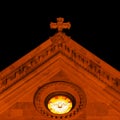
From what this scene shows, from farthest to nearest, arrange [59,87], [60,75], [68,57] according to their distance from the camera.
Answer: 1. [68,57]
2. [60,75]
3. [59,87]

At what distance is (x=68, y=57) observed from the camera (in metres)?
26.5

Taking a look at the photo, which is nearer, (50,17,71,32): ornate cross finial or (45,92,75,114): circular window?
(45,92,75,114): circular window

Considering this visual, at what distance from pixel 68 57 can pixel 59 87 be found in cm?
129

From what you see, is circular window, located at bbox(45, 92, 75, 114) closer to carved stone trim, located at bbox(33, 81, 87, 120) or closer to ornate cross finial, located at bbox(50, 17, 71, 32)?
carved stone trim, located at bbox(33, 81, 87, 120)

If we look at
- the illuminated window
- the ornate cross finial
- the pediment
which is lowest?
the illuminated window

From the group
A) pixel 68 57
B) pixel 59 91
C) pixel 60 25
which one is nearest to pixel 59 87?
pixel 59 91

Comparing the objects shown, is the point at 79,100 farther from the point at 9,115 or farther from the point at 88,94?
the point at 9,115

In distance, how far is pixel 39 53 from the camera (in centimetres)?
2650

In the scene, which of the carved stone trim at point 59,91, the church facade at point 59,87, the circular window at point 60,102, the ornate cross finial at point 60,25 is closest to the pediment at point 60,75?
the church facade at point 59,87

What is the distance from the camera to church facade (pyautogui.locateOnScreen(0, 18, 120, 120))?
25.1m

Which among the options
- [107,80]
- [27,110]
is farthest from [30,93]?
[107,80]

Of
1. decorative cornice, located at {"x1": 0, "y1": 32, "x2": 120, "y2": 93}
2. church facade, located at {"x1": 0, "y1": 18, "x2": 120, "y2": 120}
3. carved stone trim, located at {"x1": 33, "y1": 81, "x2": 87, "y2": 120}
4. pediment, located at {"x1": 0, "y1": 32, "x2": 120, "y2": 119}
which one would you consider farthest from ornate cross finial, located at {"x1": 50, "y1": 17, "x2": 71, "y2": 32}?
carved stone trim, located at {"x1": 33, "y1": 81, "x2": 87, "y2": 120}

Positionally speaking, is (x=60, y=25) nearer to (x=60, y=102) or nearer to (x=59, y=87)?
(x=59, y=87)

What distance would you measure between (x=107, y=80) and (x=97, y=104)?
98cm
